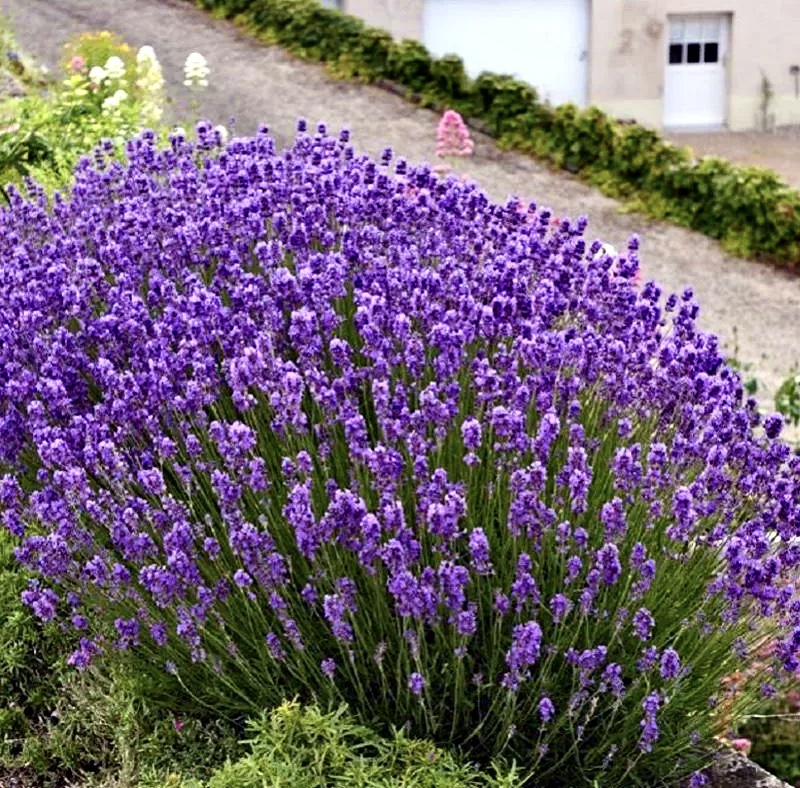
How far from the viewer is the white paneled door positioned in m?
20.8

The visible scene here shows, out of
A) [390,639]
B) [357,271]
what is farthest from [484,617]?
[357,271]

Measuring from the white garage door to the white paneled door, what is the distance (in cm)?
144

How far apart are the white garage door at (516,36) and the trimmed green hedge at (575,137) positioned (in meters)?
2.76

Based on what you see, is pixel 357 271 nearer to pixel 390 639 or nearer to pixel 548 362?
pixel 548 362

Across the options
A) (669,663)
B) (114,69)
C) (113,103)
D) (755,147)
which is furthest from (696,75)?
(669,663)

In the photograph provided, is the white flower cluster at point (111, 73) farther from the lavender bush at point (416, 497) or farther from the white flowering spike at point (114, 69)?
the lavender bush at point (416, 497)

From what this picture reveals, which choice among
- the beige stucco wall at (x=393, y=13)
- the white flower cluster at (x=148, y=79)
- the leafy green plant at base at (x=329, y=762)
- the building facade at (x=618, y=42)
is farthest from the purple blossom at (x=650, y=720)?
the beige stucco wall at (x=393, y=13)

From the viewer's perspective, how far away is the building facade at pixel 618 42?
20.3 m

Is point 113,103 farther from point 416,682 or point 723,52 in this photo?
point 723,52

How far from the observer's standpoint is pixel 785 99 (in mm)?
20734

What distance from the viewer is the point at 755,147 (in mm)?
19828

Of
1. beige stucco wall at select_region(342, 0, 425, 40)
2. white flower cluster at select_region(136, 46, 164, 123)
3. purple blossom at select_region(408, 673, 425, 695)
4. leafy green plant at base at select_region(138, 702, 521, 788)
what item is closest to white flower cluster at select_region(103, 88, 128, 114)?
white flower cluster at select_region(136, 46, 164, 123)

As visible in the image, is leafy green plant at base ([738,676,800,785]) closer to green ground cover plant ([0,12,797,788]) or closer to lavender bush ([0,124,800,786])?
green ground cover plant ([0,12,797,788])

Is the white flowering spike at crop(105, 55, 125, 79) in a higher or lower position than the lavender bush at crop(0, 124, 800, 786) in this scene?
higher
